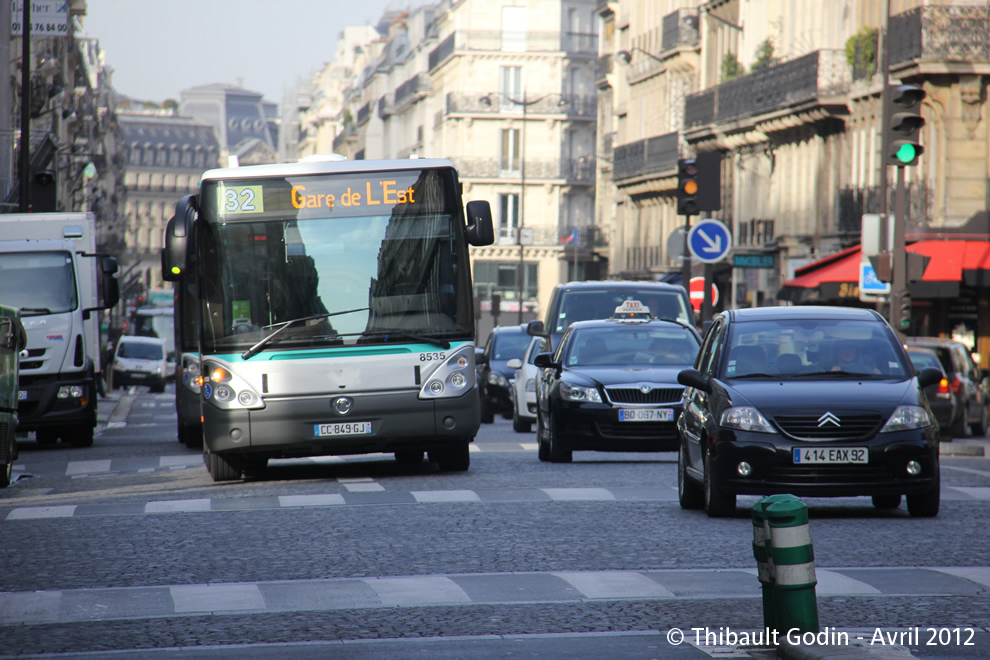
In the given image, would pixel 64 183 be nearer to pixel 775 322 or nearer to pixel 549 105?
pixel 549 105

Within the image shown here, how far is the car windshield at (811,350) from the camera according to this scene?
13.1 m

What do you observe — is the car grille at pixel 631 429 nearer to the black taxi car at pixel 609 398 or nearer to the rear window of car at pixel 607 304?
the black taxi car at pixel 609 398

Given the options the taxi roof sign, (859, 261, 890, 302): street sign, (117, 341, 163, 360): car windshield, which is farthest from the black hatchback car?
(117, 341, 163, 360): car windshield

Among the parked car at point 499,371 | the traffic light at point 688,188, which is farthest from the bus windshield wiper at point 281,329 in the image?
the parked car at point 499,371

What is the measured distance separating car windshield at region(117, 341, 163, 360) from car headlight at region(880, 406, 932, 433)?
59.3 metres

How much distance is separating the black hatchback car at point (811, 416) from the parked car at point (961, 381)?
14.7 m

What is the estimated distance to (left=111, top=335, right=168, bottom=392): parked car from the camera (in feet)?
227

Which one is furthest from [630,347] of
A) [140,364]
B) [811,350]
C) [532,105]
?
[532,105]

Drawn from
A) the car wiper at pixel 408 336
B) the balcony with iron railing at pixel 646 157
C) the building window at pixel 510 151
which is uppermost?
the building window at pixel 510 151

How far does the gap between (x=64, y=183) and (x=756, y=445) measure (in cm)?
6672

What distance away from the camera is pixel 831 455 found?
1236 cm

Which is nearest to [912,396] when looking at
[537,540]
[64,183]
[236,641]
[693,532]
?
[693,532]

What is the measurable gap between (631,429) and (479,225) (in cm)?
331

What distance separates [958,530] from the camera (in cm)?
1219
